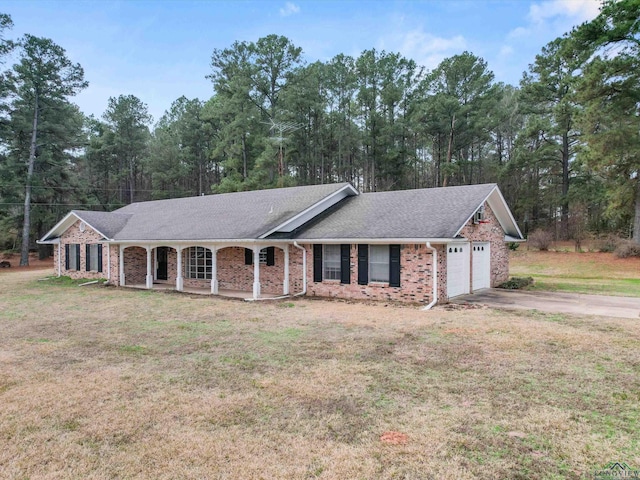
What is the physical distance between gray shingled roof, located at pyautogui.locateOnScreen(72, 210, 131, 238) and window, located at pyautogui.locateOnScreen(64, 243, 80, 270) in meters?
1.81

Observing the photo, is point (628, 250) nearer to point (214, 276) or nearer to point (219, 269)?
point (219, 269)

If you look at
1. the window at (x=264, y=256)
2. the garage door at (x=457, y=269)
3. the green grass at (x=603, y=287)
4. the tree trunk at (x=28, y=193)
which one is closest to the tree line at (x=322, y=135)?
the tree trunk at (x=28, y=193)

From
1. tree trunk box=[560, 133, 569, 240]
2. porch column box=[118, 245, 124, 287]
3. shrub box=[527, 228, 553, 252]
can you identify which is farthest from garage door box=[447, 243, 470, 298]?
tree trunk box=[560, 133, 569, 240]

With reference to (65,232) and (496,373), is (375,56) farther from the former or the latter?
(496,373)

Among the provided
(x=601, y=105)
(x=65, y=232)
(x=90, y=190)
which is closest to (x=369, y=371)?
(x=65, y=232)

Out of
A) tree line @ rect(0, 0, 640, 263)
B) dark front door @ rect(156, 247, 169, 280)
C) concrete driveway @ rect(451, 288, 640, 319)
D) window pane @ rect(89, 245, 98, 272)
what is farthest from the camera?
tree line @ rect(0, 0, 640, 263)

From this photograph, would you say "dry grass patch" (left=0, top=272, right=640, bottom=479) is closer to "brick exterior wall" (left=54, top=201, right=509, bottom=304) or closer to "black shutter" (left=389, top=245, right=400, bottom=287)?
"brick exterior wall" (left=54, top=201, right=509, bottom=304)

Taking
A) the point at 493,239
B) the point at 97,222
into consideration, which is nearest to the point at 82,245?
the point at 97,222

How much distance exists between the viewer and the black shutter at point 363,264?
12781mm

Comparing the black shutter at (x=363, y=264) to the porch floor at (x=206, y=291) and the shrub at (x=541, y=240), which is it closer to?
the porch floor at (x=206, y=291)

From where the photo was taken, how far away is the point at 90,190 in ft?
120

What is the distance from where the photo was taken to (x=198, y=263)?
56.0 feet

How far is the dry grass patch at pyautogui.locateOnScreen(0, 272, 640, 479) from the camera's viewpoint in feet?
11.5

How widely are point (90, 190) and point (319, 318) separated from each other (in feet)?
113
